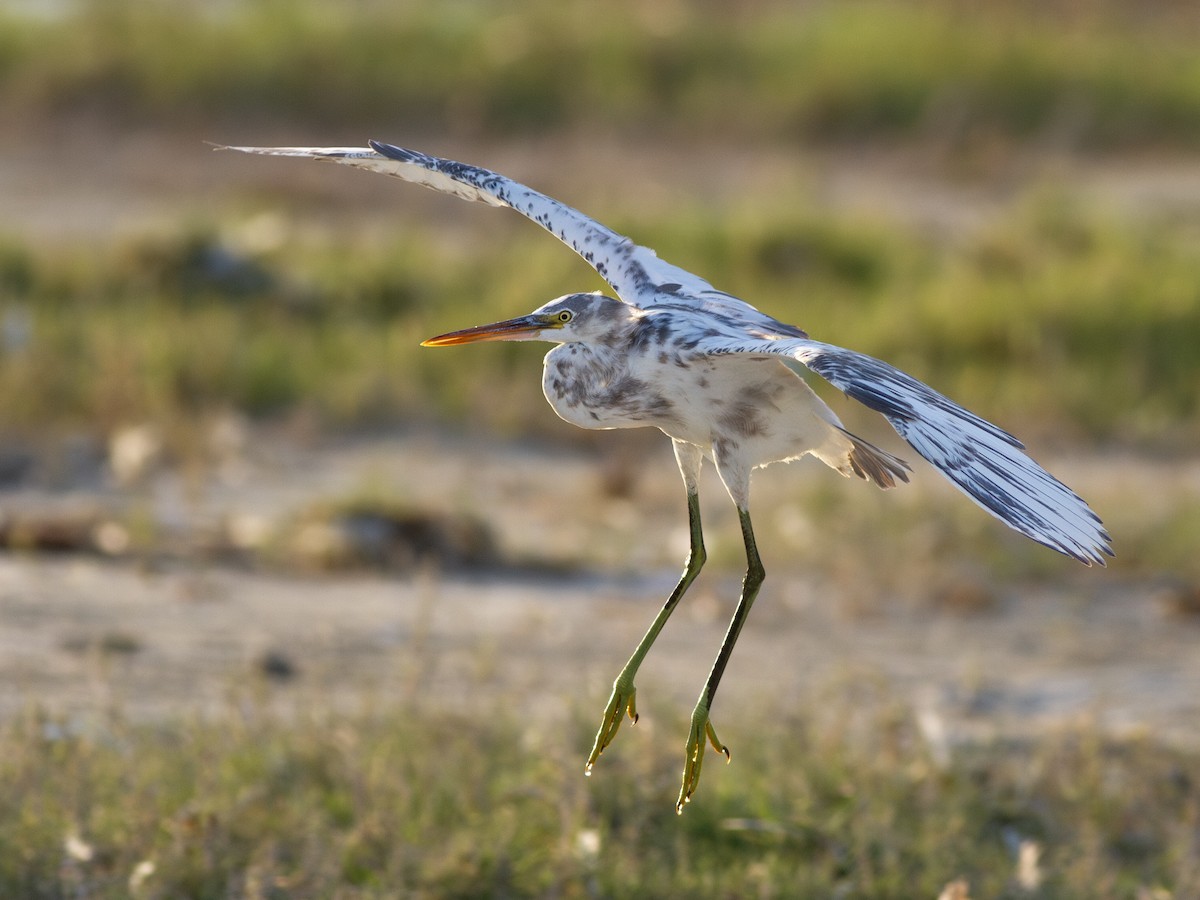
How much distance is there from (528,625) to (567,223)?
2680 millimetres

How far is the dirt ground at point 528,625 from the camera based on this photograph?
5320 millimetres

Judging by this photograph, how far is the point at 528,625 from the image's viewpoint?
19.5 ft

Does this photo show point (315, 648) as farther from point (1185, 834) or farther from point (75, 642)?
point (1185, 834)

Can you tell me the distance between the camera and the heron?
2.77 meters

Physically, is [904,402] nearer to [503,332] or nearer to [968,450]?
[968,450]

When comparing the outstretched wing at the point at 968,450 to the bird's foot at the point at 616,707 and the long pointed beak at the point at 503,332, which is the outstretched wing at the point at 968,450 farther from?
the bird's foot at the point at 616,707

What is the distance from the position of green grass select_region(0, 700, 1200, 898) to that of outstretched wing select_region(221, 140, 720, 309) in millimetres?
1333

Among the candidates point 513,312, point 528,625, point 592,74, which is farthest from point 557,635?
point 592,74

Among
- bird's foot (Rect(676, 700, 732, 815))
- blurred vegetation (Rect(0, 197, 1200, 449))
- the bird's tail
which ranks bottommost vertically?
blurred vegetation (Rect(0, 197, 1200, 449))

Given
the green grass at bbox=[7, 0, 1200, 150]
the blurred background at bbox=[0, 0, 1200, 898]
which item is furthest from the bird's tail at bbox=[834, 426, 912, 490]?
the green grass at bbox=[7, 0, 1200, 150]

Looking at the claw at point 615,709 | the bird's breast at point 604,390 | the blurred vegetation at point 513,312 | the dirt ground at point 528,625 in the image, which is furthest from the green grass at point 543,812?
the blurred vegetation at point 513,312

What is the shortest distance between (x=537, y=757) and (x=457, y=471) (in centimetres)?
313

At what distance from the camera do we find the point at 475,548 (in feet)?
21.8

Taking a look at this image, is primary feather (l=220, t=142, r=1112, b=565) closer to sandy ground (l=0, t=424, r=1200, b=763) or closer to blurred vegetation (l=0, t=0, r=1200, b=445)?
sandy ground (l=0, t=424, r=1200, b=763)
